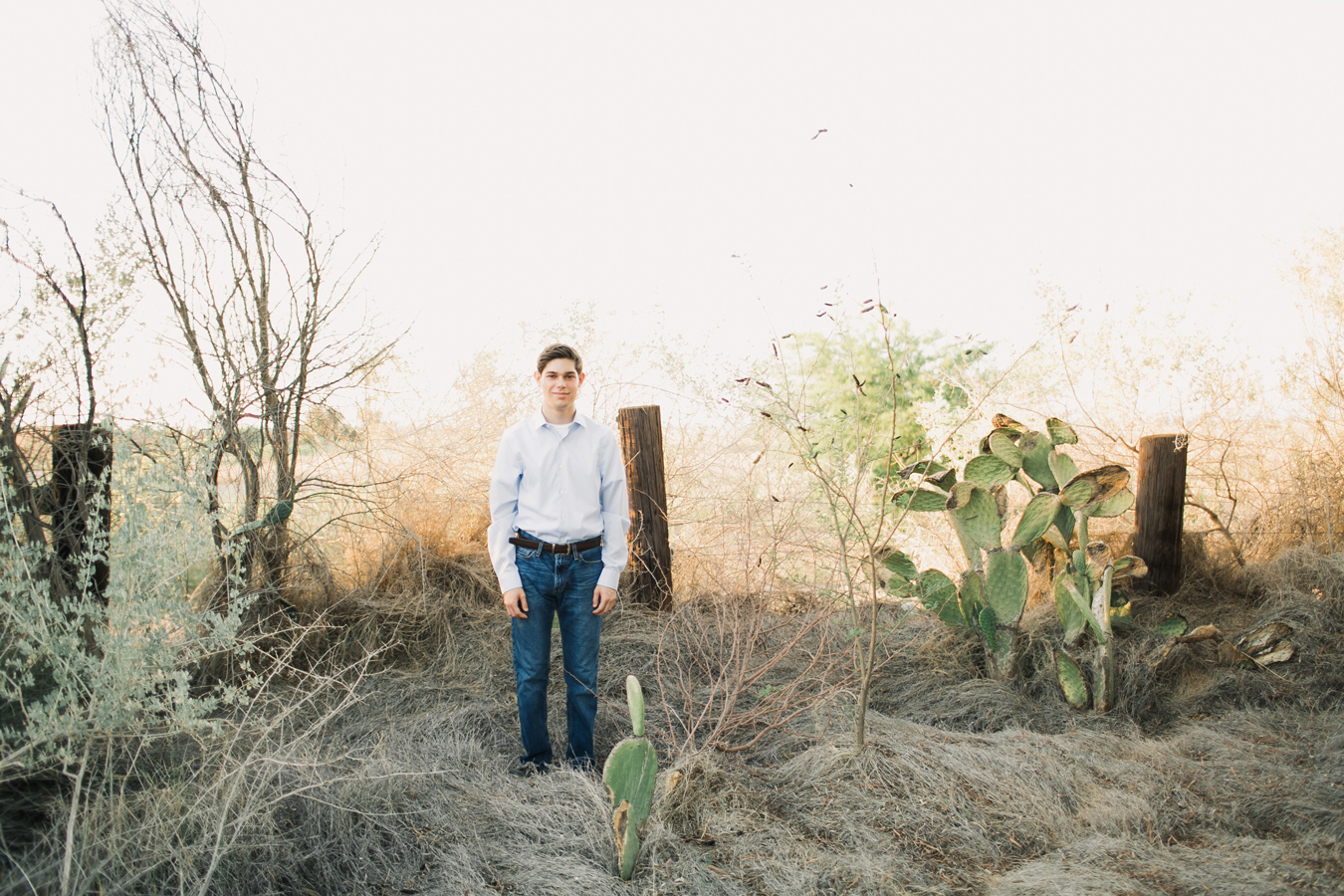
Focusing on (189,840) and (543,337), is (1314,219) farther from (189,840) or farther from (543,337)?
(189,840)

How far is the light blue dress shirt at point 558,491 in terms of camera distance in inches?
117

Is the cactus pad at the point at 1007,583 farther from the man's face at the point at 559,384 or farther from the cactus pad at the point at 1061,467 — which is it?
the man's face at the point at 559,384

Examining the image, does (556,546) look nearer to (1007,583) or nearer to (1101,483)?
(1007,583)

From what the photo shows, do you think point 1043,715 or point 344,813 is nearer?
point 344,813

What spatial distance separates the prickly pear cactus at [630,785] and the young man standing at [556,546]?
2.59 feet

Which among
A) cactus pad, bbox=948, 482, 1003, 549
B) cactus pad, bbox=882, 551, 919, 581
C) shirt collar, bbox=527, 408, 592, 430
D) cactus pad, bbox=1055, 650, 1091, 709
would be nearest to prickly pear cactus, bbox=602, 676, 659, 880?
shirt collar, bbox=527, 408, 592, 430

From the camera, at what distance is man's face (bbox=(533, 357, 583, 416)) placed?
3037mm

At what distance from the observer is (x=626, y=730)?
11.4 feet

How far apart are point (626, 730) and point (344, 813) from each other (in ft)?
4.40

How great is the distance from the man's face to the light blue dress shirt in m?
0.08

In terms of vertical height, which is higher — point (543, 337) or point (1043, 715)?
point (543, 337)

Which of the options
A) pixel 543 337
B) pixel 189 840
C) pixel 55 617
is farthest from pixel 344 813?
pixel 543 337

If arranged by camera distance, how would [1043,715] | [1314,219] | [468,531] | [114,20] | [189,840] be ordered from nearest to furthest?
[189,840]
[1043,715]
[114,20]
[468,531]
[1314,219]

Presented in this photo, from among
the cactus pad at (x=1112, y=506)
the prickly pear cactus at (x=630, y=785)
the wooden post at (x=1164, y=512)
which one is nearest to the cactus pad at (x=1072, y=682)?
the cactus pad at (x=1112, y=506)
